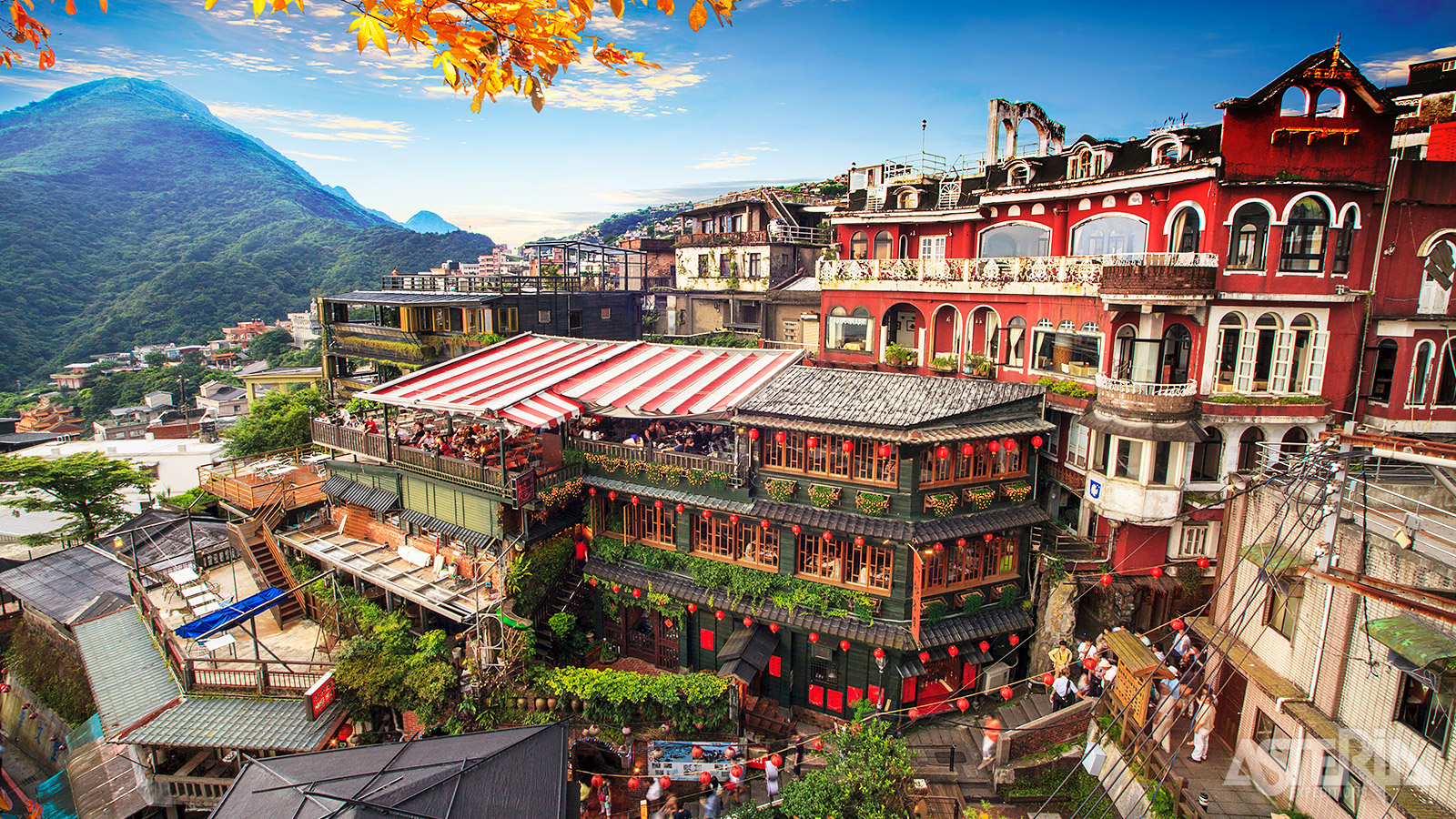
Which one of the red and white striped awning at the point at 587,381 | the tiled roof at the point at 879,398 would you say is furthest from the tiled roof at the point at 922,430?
the red and white striped awning at the point at 587,381

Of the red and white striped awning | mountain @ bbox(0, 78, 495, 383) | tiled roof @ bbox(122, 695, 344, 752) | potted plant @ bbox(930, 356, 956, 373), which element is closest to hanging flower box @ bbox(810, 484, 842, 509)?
the red and white striped awning

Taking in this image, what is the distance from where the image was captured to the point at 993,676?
23.6 meters

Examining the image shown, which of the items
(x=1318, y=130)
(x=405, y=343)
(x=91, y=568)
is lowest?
(x=91, y=568)

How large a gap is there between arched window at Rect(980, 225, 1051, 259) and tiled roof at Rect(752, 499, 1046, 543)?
454 inches

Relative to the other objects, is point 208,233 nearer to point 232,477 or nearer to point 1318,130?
point 232,477

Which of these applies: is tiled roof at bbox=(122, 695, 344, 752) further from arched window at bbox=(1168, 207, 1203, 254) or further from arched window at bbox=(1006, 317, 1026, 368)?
arched window at bbox=(1168, 207, 1203, 254)

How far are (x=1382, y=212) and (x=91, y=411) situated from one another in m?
106

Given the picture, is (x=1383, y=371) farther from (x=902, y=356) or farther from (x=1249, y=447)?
(x=902, y=356)

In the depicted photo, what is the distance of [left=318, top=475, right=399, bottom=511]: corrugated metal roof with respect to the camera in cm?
2758

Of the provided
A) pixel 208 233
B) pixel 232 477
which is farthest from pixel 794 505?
pixel 208 233

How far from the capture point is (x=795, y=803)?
15.5 metres

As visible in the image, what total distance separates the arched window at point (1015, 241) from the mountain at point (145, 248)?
10823cm

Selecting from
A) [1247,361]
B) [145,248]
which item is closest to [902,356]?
[1247,361]

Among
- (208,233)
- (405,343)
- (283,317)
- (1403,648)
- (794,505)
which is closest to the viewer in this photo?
(1403,648)
